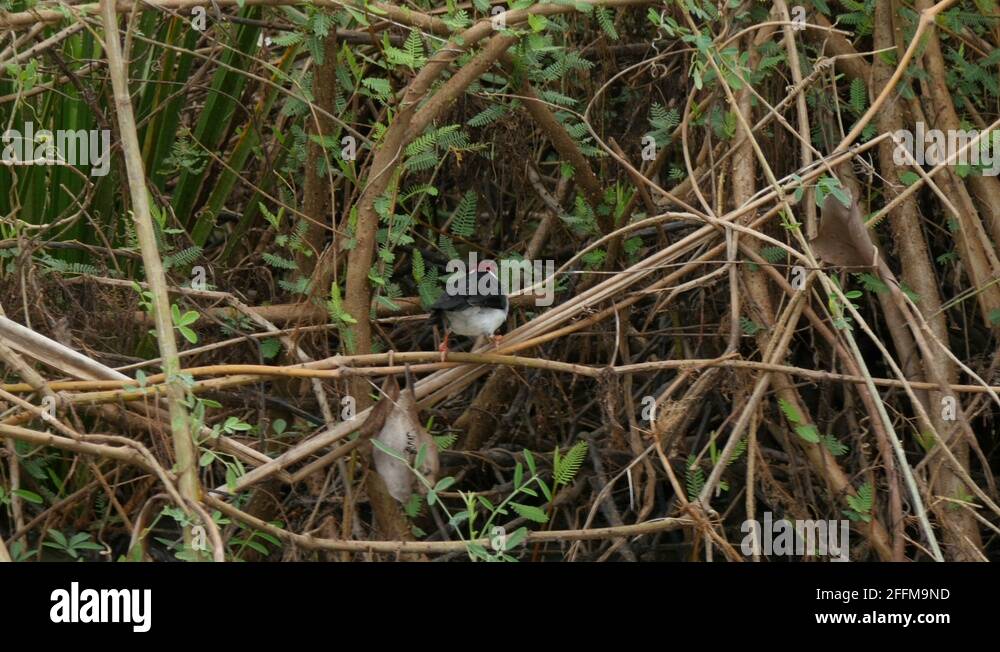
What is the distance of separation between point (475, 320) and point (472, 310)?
0.04 meters

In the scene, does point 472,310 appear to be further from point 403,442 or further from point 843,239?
point 843,239

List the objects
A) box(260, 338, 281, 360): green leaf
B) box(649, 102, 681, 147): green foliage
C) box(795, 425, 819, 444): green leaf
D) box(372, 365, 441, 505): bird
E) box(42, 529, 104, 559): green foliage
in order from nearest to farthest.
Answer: box(372, 365, 441, 505): bird → box(42, 529, 104, 559): green foliage → box(795, 425, 819, 444): green leaf → box(260, 338, 281, 360): green leaf → box(649, 102, 681, 147): green foliage

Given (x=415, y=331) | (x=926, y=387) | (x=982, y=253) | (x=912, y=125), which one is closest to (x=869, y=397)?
(x=926, y=387)

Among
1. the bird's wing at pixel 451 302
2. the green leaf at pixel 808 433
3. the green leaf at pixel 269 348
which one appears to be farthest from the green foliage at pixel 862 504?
the green leaf at pixel 269 348

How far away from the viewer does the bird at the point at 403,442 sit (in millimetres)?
3570

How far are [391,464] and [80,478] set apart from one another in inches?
54.0

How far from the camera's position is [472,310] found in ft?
12.9

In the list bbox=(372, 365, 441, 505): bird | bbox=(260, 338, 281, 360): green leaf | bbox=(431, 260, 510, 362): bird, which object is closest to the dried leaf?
bbox=(431, 260, 510, 362): bird

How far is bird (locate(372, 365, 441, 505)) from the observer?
3.57m

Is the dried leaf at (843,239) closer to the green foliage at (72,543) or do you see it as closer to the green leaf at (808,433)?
the green leaf at (808,433)

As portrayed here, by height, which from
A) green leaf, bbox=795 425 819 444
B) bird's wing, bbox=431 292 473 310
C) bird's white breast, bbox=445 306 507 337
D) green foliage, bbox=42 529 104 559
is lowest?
green foliage, bbox=42 529 104 559

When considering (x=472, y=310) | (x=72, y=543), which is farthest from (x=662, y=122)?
(x=72, y=543)

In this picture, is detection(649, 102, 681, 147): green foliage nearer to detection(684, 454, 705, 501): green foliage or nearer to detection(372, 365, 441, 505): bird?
detection(684, 454, 705, 501): green foliage
